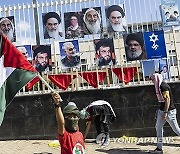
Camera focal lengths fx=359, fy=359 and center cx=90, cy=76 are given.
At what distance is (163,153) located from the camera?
746 cm

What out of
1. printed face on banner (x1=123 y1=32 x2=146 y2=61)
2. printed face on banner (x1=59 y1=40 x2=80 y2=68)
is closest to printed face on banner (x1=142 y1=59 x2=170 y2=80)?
printed face on banner (x1=123 y1=32 x2=146 y2=61)

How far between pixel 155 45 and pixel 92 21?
1.80m

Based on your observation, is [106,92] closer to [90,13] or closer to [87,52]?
[87,52]

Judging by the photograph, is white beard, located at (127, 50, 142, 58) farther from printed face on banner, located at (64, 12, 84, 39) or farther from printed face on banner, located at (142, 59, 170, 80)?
printed face on banner, located at (64, 12, 84, 39)

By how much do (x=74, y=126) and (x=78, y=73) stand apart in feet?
18.9

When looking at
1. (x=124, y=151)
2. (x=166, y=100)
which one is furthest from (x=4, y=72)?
(x=124, y=151)

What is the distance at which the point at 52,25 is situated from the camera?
9758 millimetres

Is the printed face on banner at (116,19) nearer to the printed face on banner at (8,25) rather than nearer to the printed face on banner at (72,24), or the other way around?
the printed face on banner at (72,24)

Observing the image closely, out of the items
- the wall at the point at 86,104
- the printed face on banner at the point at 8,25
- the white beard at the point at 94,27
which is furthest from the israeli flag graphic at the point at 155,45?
the printed face on banner at the point at 8,25

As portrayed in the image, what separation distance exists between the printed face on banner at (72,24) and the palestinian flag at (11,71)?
512 centimetres

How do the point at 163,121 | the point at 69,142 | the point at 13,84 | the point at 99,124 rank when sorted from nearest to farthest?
the point at 69,142, the point at 13,84, the point at 163,121, the point at 99,124

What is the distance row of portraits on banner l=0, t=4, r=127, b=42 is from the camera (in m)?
9.55

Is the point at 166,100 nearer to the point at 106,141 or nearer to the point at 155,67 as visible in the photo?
the point at 106,141

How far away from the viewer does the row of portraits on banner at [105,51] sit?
30.5 ft
